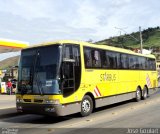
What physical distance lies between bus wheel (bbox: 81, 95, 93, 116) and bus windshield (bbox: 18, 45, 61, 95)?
1862 mm

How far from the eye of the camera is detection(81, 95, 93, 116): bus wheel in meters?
15.0

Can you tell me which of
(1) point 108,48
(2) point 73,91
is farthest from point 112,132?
(1) point 108,48

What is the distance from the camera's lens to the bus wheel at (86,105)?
1503 cm

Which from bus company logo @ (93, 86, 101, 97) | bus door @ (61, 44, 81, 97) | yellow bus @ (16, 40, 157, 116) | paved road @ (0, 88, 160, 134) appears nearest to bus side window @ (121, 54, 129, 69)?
yellow bus @ (16, 40, 157, 116)

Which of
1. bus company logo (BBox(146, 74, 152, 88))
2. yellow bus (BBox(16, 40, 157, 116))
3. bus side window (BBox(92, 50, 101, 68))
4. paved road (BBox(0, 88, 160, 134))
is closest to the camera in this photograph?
paved road (BBox(0, 88, 160, 134))

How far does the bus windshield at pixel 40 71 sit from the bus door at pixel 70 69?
34 cm

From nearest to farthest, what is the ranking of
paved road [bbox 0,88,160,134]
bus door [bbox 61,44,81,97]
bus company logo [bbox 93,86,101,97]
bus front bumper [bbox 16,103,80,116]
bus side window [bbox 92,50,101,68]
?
paved road [bbox 0,88,160,134], bus front bumper [bbox 16,103,80,116], bus door [bbox 61,44,81,97], bus company logo [bbox 93,86,101,97], bus side window [bbox 92,50,101,68]

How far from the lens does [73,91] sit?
1438 cm

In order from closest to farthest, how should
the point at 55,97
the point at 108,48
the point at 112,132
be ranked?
the point at 112,132 < the point at 55,97 < the point at 108,48

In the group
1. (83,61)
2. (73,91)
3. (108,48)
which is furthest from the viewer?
(108,48)

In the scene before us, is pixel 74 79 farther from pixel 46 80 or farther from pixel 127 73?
pixel 127 73

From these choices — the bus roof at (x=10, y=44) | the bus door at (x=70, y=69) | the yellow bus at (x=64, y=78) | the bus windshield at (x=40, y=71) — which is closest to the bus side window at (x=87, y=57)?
the yellow bus at (x=64, y=78)

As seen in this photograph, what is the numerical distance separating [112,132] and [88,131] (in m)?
0.78

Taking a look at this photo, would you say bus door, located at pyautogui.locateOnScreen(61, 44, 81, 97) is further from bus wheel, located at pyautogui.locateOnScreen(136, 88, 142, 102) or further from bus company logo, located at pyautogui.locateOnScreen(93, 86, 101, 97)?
bus wheel, located at pyautogui.locateOnScreen(136, 88, 142, 102)
